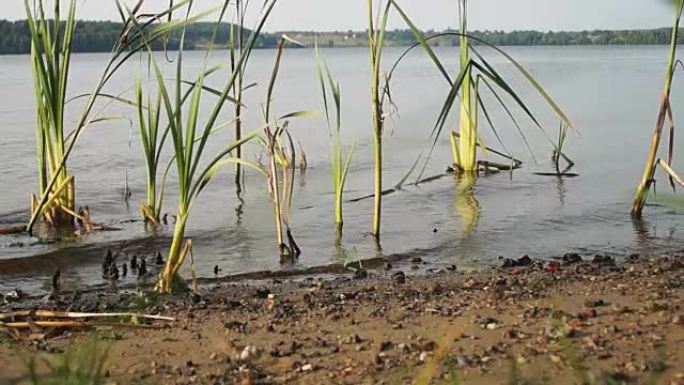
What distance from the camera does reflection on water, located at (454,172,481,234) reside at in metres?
7.43

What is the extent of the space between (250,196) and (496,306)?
4.98m

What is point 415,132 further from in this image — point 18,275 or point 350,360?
point 350,360

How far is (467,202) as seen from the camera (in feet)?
27.7

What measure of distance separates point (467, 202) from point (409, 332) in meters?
4.51

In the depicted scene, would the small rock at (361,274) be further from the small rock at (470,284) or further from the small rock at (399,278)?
the small rock at (470,284)

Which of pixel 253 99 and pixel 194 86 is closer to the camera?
pixel 194 86

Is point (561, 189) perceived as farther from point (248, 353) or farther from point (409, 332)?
point (248, 353)

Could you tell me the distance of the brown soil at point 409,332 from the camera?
340 centimetres

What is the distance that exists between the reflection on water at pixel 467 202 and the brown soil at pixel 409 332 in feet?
6.28

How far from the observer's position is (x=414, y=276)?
5691 millimetres

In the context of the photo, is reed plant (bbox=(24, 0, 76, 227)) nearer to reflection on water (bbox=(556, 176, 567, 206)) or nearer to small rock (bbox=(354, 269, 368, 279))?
small rock (bbox=(354, 269, 368, 279))

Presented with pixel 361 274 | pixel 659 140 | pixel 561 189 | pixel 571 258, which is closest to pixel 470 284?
pixel 361 274

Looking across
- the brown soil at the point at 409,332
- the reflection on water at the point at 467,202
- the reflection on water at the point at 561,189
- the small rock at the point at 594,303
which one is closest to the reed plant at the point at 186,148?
the brown soil at the point at 409,332

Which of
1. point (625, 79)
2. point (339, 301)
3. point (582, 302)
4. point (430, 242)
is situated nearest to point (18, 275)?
point (339, 301)
